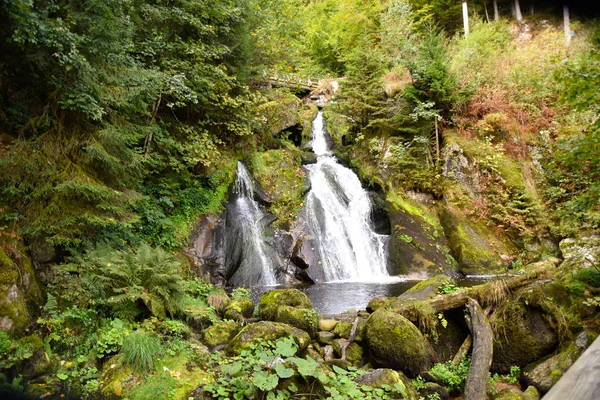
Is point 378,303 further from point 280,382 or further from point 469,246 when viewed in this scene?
point 469,246

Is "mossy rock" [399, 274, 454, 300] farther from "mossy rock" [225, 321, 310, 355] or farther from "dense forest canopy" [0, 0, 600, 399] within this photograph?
"mossy rock" [225, 321, 310, 355]

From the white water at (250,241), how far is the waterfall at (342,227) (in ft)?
6.48

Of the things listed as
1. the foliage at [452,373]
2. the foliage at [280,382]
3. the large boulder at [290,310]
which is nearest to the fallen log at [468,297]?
the foliage at [452,373]

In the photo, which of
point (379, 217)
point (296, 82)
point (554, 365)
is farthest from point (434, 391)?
point (296, 82)

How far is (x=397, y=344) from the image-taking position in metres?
5.30

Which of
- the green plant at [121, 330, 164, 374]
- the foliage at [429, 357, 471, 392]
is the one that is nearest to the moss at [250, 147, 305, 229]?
the foliage at [429, 357, 471, 392]

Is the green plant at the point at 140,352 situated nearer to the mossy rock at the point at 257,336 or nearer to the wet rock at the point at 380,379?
the mossy rock at the point at 257,336

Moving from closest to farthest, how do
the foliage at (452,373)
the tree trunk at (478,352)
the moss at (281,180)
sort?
1. the tree trunk at (478,352)
2. the foliage at (452,373)
3. the moss at (281,180)

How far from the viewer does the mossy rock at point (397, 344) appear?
5.21 meters

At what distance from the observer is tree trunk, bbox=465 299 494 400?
4703 millimetres

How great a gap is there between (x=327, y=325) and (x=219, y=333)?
6.54 feet

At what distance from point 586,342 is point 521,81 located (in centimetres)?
1542

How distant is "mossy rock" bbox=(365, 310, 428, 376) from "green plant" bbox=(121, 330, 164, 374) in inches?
125

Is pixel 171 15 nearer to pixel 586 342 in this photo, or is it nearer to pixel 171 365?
pixel 171 365
